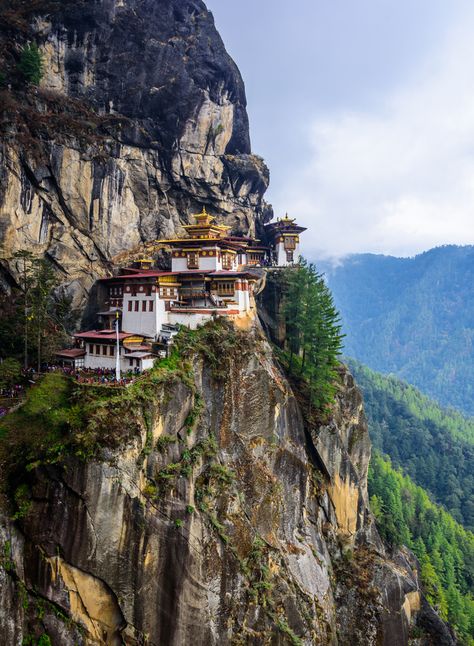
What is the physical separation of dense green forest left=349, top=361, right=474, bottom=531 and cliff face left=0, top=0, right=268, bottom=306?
83066 mm

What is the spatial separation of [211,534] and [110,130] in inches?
1548

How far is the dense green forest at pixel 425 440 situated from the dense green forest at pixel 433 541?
19.1 m

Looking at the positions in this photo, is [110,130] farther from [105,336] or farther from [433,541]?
[433,541]

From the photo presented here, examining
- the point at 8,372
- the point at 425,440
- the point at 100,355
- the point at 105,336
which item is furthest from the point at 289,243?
the point at 425,440

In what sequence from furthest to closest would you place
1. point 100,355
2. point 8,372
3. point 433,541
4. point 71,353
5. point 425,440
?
1. point 425,440
2. point 433,541
3. point 71,353
4. point 100,355
5. point 8,372

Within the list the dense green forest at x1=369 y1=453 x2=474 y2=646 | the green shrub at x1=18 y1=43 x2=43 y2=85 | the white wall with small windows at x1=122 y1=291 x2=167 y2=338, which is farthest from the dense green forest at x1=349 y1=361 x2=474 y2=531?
the green shrub at x1=18 y1=43 x2=43 y2=85

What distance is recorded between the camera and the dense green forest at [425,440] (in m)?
97.2

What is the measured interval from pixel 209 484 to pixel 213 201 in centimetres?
3689

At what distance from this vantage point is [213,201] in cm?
5384

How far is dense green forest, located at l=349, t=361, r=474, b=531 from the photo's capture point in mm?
97250

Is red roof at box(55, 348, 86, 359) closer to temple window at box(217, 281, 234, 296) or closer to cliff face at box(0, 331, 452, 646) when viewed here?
cliff face at box(0, 331, 452, 646)

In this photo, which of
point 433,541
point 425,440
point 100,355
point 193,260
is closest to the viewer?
point 100,355

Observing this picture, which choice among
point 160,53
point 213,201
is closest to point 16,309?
point 213,201

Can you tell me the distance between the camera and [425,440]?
116m
